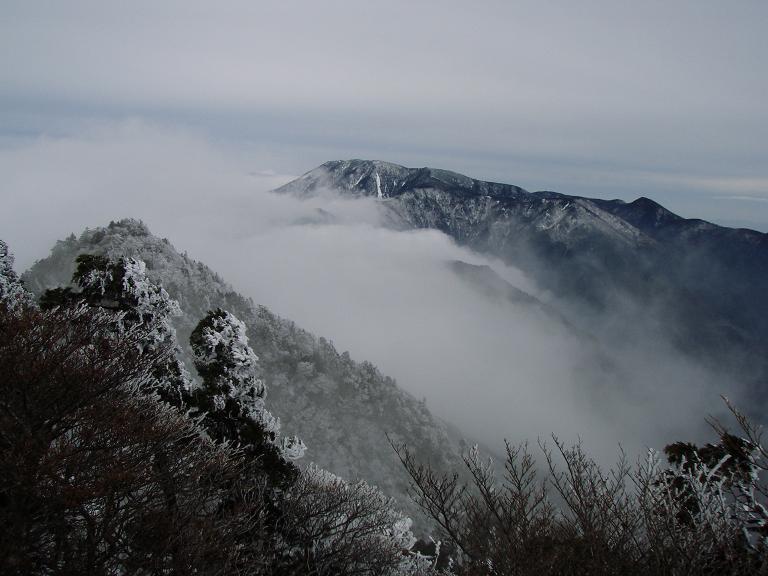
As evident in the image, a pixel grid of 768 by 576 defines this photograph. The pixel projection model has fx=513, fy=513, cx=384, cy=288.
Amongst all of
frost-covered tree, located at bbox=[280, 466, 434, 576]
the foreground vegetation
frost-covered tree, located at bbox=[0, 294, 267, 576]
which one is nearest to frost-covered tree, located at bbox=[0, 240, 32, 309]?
the foreground vegetation

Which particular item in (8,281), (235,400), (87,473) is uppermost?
(8,281)

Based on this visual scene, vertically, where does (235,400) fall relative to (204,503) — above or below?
below

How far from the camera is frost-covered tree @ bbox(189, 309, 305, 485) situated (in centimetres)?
1681

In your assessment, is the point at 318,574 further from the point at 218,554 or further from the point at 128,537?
the point at 128,537

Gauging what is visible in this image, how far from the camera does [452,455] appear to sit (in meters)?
79.8

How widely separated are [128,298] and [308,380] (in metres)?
66.3

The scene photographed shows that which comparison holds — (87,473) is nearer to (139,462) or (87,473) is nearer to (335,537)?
(139,462)

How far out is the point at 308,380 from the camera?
8250 cm

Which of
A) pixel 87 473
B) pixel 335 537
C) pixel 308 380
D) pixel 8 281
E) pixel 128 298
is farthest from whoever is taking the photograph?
pixel 308 380

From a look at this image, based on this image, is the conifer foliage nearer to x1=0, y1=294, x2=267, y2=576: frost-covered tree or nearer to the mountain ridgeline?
x1=0, y1=294, x2=267, y2=576: frost-covered tree

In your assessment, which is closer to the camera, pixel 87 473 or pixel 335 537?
pixel 87 473

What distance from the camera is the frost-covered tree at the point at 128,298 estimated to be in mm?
17156

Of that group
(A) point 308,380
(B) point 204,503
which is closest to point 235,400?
(B) point 204,503

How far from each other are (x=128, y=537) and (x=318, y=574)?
5.67 meters
